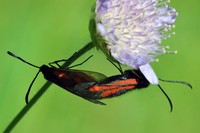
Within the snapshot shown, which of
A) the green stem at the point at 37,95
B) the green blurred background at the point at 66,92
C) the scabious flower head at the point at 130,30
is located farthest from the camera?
the green blurred background at the point at 66,92

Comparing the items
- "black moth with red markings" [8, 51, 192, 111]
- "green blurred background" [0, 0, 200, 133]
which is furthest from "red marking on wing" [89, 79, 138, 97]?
"green blurred background" [0, 0, 200, 133]

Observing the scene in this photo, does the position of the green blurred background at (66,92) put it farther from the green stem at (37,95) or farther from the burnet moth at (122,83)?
the green stem at (37,95)

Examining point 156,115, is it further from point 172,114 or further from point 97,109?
point 97,109

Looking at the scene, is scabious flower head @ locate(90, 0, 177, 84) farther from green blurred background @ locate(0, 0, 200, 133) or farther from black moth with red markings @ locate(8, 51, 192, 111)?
green blurred background @ locate(0, 0, 200, 133)

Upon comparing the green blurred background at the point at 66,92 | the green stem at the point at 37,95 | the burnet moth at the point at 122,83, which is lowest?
the green blurred background at the point at 66,92

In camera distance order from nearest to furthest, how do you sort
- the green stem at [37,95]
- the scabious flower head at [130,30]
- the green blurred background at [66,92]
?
the green stem at [37,95]
the scabious flower head at [130,30]
the green blurred background at [66,92]

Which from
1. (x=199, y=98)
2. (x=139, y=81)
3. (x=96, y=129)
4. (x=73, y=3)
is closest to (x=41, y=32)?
(x=73, y=3)

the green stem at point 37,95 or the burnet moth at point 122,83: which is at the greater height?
the green stem at point 37,95

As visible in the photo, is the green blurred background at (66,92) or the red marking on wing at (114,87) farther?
the green blurred background at (66,92)

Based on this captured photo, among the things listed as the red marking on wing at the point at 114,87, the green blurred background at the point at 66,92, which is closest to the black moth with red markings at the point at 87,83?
the red marking on wing at the point at 114,87
